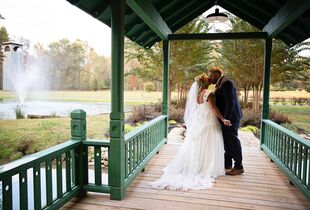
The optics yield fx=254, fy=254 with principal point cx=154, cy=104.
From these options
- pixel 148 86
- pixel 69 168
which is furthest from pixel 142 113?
pixel 69 168

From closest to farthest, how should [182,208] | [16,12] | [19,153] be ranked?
[182,208] → [16,12] → [19,153]

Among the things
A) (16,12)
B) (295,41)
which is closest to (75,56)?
(16,12)

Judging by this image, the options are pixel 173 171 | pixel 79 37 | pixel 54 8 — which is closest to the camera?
pixel 173 171

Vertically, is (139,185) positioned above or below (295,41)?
below

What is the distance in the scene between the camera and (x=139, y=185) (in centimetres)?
353

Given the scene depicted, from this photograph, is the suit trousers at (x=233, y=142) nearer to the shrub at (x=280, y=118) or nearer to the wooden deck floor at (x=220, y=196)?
the wooden deck floor at (x=220, y=196)

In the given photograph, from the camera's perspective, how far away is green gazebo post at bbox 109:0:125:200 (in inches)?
114

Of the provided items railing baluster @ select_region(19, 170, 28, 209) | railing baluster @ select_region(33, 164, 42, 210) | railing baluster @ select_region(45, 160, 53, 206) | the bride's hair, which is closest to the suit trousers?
the bride's hair

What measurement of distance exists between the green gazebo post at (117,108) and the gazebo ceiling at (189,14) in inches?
12.6

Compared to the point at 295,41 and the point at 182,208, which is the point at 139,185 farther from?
the point at 295,41

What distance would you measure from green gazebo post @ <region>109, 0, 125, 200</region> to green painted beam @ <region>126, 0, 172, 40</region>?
32 cm

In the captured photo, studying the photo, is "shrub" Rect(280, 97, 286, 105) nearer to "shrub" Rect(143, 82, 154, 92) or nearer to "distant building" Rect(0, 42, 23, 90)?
"shrub" Rect(143, 82, 154, 92)

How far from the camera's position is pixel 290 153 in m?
3.87

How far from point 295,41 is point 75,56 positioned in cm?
527
